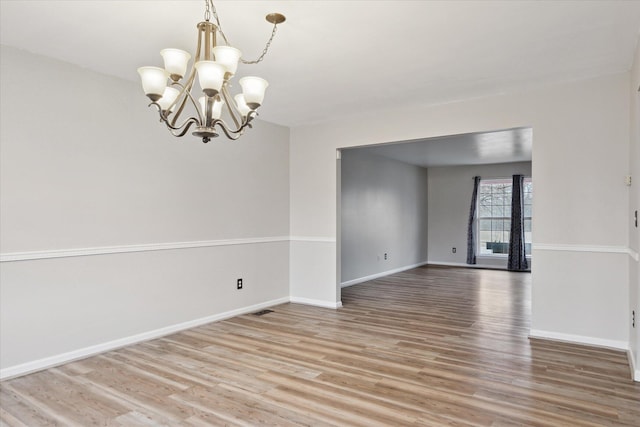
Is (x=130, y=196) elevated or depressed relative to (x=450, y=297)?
elevated

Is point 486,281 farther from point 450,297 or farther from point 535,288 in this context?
point 535,288

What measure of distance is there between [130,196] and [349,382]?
2.47 m

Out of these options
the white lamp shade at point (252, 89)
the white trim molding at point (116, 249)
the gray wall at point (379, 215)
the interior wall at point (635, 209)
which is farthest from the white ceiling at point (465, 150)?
the white lamp shade at point (252, 89)

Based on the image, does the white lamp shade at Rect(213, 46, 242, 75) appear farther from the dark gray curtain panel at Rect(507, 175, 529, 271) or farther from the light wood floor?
the dark gray curtain panel at Rect(507, 175, 529, 271)

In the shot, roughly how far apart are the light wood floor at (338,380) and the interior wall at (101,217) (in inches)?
12.8

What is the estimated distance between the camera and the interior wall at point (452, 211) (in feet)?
31.3

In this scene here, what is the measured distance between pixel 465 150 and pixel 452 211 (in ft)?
9.18

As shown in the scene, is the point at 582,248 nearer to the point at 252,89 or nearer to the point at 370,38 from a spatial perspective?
the point at 370,38

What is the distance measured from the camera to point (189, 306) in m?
4.23

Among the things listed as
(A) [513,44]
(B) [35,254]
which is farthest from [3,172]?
(A) [513,44]

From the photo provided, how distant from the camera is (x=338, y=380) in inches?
113

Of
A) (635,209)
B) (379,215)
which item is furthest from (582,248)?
(379,215)

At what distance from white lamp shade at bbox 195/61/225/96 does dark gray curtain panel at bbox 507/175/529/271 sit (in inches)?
331

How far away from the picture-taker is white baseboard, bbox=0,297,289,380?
2.99 metres
